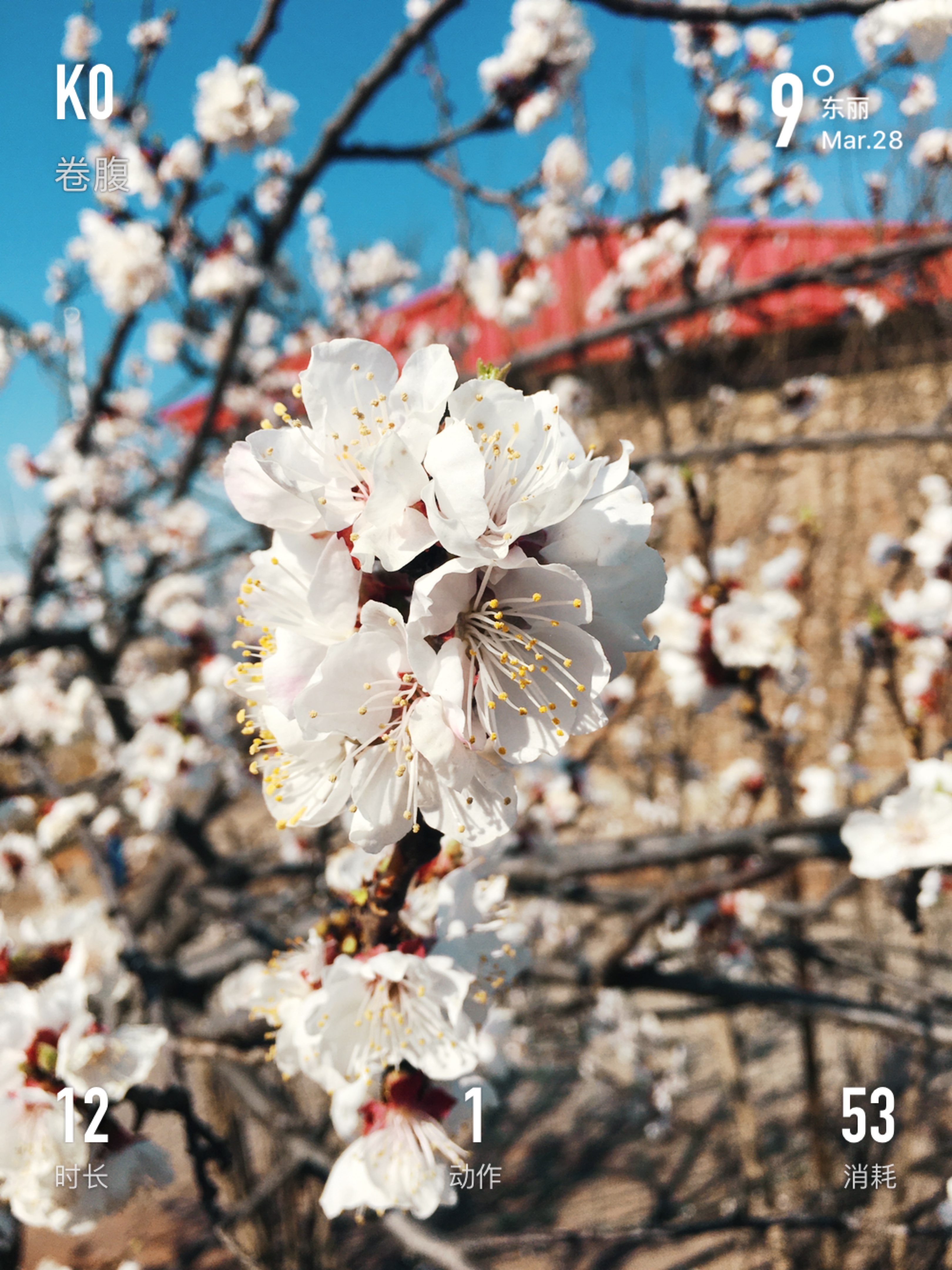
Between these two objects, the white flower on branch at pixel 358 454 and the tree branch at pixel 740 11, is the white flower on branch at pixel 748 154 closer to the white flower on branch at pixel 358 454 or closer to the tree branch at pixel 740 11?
the tree branch at pixel 740 11

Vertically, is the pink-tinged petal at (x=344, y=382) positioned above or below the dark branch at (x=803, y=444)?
below

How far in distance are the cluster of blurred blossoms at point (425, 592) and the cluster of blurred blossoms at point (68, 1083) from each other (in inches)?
20.4

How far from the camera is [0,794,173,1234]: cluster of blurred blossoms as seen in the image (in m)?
0.98

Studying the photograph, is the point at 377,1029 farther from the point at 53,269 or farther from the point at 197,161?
the point at 53,269

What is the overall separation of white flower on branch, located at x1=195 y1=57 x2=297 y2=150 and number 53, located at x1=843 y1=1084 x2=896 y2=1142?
402cm

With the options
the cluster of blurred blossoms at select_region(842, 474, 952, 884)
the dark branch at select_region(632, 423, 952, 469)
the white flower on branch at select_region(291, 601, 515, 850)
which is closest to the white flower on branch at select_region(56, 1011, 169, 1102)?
the white flower on branch at select_region(291, 601, 515, 850)

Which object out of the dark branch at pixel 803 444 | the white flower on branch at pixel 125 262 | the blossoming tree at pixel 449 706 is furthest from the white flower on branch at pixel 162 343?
the dark branch at pixel 803 444

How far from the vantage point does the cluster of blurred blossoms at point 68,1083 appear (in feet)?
3.20

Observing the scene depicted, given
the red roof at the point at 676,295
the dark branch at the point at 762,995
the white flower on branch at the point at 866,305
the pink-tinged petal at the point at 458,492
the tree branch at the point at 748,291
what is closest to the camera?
the pink-tinged petal at the point at 458,492

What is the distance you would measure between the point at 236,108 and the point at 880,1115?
14.9 feet

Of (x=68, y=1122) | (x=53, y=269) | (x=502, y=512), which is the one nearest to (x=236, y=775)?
(x=68, y=1122)

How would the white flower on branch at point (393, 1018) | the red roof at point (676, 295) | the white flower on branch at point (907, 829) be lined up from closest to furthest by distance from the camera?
the white flower on branch at point (393, 1018), the white flower on branch at point (907, 829), the red roof at point (676, 295)

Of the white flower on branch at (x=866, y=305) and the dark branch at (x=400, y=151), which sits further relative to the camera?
the white flower on branch at (x=866, y=305)

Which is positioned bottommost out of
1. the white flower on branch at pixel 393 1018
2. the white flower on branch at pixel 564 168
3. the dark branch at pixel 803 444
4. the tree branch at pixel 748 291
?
the white flower on branch at pixel 393 1018
